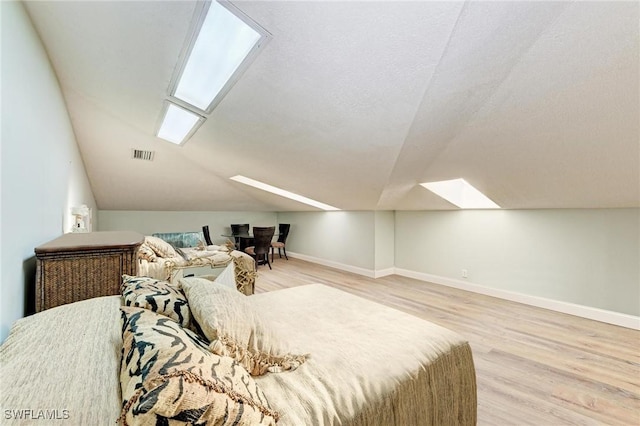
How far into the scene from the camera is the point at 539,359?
2438mm

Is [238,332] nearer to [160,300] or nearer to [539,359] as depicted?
[160,300]

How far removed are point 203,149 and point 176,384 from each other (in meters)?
4.01

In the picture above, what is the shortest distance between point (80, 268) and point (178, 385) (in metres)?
1.43

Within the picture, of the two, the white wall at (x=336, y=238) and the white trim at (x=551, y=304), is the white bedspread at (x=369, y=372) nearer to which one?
the white trim at (x=551, y=304)

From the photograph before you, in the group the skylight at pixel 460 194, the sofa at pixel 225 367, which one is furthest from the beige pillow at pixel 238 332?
the skylight at pixel 460 194

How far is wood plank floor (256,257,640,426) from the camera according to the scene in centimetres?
181

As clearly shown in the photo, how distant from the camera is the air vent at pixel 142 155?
4.50 m

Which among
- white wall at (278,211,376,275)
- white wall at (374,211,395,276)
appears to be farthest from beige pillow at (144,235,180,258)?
white wall at (374,211,395,276)

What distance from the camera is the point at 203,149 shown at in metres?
4.12

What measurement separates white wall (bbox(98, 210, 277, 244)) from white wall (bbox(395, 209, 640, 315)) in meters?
5.16

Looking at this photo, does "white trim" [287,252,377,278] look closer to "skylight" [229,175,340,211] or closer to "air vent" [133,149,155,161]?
"skylight" [229,175,340,211]

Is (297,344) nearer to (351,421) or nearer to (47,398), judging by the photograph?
(351,421)

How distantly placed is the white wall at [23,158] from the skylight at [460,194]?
4087mm

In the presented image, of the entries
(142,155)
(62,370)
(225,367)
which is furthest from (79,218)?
(225,367)
